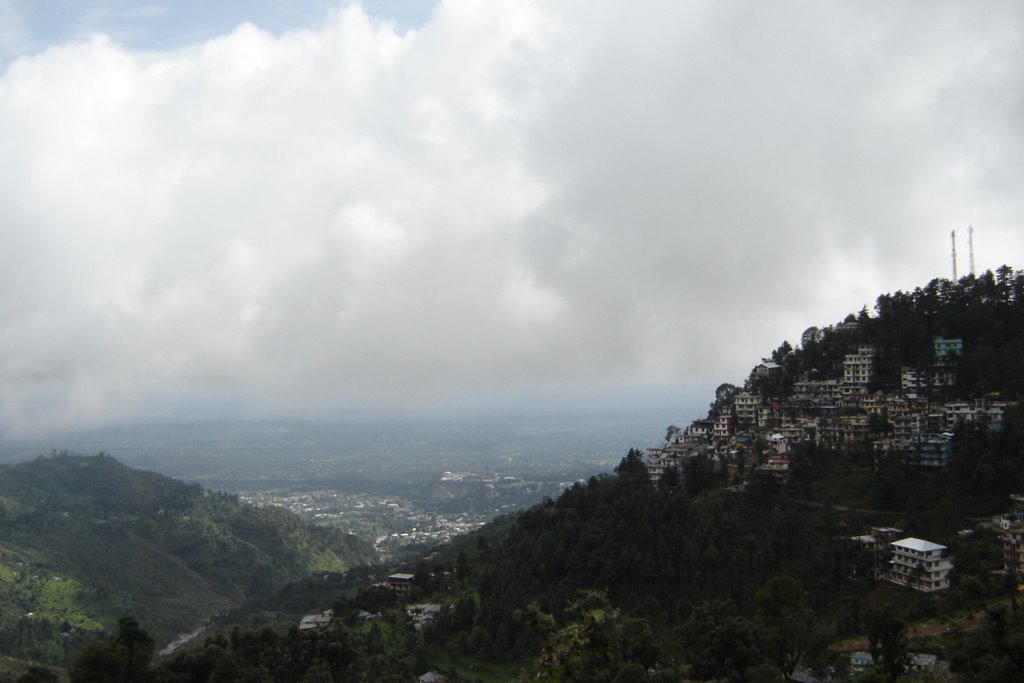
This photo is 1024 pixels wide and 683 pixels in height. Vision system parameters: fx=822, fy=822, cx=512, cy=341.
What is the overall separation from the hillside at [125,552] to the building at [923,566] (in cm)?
5758

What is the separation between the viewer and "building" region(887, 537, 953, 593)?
31125 millimetres

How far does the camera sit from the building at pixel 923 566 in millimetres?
31125

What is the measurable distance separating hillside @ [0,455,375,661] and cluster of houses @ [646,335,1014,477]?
47785 millimetres

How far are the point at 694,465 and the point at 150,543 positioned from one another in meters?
75.5

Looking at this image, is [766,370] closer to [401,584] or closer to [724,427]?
[724,427]

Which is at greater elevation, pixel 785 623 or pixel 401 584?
pixel 785 623

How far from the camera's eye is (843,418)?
149 feet

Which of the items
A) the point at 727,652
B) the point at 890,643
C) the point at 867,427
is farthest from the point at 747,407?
the point at 890,643

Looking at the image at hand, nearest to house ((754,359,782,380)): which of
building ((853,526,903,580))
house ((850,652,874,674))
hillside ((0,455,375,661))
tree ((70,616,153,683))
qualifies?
building ((853,526,903,580))

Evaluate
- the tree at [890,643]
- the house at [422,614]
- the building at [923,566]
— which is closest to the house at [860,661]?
the tree at [890,643]

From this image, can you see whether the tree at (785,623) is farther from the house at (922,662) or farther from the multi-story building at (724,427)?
the multi-story building at (724,427)

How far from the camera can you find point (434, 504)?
454 feet

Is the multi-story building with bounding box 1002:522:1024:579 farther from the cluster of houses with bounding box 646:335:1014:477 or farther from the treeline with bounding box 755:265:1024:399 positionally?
the treeline with bounding box 755:265:1024:399

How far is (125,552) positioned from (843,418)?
78.4 m
